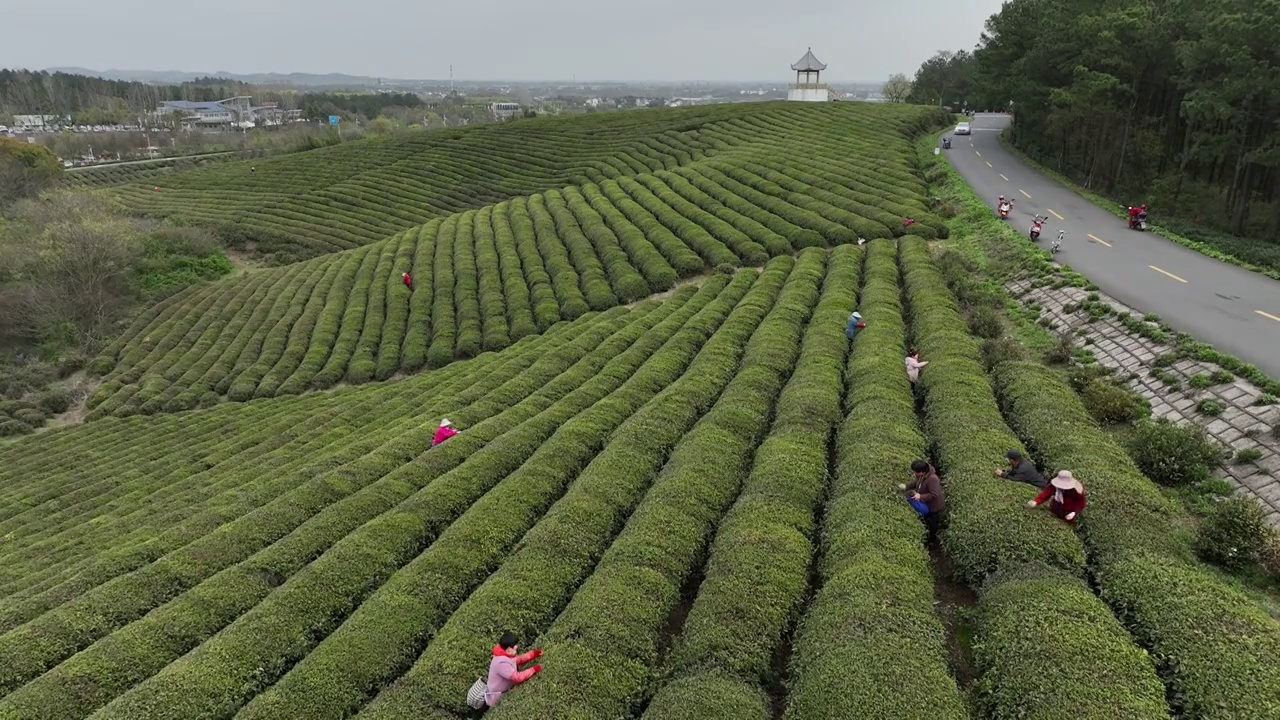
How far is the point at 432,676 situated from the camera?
10180mm

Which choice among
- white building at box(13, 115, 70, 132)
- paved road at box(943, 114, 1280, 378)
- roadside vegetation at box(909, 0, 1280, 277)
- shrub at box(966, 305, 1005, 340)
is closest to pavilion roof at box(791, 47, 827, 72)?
roadside vegetation at box(909, 0, 1280, 277)

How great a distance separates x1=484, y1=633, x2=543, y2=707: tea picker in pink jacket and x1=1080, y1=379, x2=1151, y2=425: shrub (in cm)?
1426

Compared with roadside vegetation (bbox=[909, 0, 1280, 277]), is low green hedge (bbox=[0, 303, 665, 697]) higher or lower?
lower

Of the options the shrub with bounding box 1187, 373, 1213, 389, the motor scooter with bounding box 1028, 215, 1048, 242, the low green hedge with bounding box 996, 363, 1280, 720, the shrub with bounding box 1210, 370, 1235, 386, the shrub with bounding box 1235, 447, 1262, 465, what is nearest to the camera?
the low green hedge with bounding box 996, 363, 1280, 720

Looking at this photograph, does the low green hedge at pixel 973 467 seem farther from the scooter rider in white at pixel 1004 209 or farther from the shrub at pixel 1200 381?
the scooter rider in white at pixel 1004 209

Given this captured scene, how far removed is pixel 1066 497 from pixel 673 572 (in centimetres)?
688

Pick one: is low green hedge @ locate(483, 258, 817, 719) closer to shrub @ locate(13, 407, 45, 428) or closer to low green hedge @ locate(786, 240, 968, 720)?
low green hedge @ locate(786, 240, 968, 720)

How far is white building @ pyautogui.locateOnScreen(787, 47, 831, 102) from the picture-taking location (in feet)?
306

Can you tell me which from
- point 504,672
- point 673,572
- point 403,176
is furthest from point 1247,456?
point 403,176

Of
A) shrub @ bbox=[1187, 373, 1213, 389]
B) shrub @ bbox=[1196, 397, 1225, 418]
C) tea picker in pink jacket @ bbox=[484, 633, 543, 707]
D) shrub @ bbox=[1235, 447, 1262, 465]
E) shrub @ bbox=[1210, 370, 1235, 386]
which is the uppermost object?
shrub @ bbox=[1210, 370, 1235, 386]

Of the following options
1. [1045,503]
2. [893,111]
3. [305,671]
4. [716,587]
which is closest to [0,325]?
[305,671]

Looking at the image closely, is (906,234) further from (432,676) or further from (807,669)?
(432,676)

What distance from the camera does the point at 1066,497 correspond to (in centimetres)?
1155

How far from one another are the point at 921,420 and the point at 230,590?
15.6 m
